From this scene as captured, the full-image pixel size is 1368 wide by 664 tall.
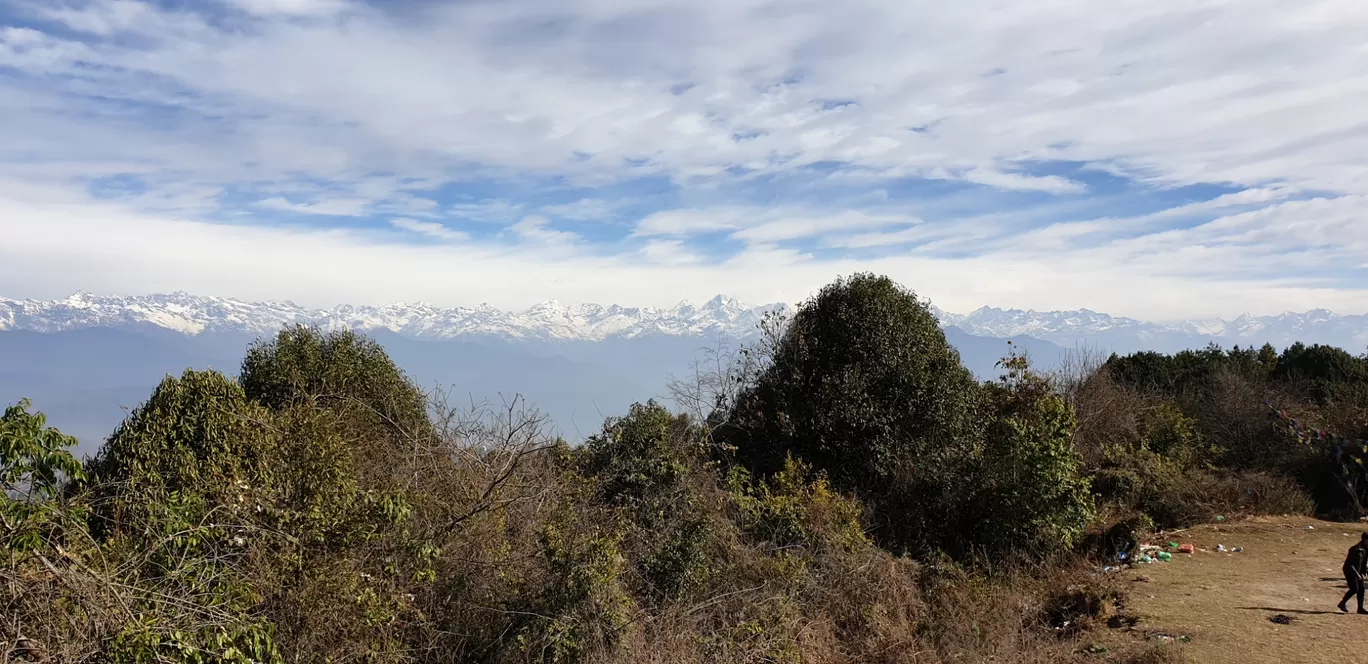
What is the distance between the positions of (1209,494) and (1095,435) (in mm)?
2978

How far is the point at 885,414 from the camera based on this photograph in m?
14.7

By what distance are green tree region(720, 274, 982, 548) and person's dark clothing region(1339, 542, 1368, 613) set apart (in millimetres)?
5805

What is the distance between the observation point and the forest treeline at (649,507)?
664 cm

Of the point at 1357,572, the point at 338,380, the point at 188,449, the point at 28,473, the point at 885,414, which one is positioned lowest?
the point at 1357,572

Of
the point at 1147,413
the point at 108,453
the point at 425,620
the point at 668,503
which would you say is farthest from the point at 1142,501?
the point at 108,453

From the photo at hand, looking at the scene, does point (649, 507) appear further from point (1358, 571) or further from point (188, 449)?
point (1358, 571)

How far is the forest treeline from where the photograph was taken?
6642mm

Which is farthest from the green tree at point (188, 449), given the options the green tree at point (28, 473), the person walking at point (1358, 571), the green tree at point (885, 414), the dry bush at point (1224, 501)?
the dry bush at point (1224, 501)

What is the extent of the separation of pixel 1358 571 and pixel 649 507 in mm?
10220

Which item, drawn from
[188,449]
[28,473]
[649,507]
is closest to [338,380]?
[188,449]

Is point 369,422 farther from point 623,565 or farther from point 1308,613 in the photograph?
point 1308,613

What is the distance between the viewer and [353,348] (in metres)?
13.2

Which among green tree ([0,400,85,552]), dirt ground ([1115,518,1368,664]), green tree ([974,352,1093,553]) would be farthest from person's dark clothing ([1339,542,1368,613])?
green tree ([0,400,85,552])

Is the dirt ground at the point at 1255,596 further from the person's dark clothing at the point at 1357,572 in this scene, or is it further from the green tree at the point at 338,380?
the green tree at the point at 338,380
